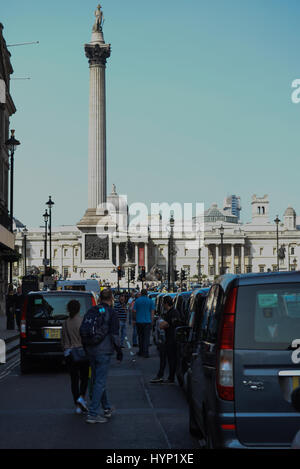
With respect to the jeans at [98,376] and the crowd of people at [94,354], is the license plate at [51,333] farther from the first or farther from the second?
the jeans at [98,376]

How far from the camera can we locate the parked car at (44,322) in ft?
60.2

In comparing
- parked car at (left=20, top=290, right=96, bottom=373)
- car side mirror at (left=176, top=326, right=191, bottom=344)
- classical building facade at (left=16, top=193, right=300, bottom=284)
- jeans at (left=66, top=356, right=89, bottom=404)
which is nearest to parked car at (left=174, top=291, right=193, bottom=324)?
parked car at (left=20, top=290, right=96, bottom=373)

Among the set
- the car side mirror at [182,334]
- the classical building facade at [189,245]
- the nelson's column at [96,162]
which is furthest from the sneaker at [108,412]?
the classical building facade at [189,245]

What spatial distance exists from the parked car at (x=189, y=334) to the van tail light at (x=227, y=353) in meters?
2.19

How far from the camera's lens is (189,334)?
10.6 meters

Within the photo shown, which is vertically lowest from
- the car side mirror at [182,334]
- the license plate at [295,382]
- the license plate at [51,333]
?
the license plate at [51,333]

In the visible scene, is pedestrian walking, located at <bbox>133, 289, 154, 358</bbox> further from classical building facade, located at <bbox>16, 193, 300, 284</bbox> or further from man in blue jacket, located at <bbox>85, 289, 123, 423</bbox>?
classical building facade, located at <bbox>16, 193, 300, 284</bbox>

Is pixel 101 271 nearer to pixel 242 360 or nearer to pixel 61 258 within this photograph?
pixel 61 258

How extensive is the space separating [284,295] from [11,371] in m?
13.0

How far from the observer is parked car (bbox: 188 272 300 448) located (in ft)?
21.7

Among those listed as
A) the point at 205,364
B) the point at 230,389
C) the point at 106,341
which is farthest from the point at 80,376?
the point at 230,389

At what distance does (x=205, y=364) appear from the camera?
756 centimetres

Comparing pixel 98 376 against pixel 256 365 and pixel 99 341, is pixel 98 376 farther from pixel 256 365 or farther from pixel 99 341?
pixel 256 365

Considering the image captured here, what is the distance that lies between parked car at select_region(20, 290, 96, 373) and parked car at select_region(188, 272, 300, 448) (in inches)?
454
